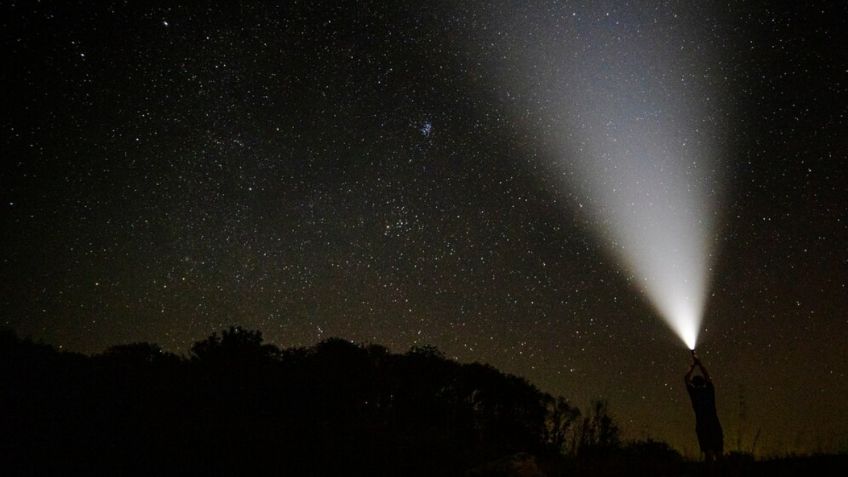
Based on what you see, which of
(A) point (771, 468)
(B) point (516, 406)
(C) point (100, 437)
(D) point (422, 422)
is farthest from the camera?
(B) point (516, 406)

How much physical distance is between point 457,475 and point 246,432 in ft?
12.9

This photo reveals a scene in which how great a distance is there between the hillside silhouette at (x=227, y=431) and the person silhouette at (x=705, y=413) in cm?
62

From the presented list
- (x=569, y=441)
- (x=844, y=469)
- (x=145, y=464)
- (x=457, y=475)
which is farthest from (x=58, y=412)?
(x=844, y=469)

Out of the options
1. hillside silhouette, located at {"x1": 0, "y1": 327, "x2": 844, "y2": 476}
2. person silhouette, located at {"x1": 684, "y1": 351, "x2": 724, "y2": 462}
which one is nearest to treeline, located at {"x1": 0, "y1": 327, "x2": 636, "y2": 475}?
hillside silhouette, located at {"x1": 0, "y1": 327, "x2": 844, "y2": 476}

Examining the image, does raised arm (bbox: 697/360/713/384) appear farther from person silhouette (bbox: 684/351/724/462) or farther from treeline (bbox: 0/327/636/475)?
treeline (bbox: 0/327/636/475)

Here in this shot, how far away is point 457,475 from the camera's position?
1038 centimetres

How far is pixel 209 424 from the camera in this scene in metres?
11.1

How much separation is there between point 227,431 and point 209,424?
0.54 m

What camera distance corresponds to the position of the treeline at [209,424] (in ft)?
31.1

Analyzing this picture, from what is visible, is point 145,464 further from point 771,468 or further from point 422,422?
point 422,422

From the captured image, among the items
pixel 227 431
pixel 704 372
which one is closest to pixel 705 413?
pixel 704 372

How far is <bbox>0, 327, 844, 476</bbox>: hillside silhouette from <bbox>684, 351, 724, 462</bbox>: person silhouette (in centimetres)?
62

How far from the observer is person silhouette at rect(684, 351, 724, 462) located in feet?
32.4

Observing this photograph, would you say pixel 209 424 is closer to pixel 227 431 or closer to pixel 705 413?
pixel 227 431
